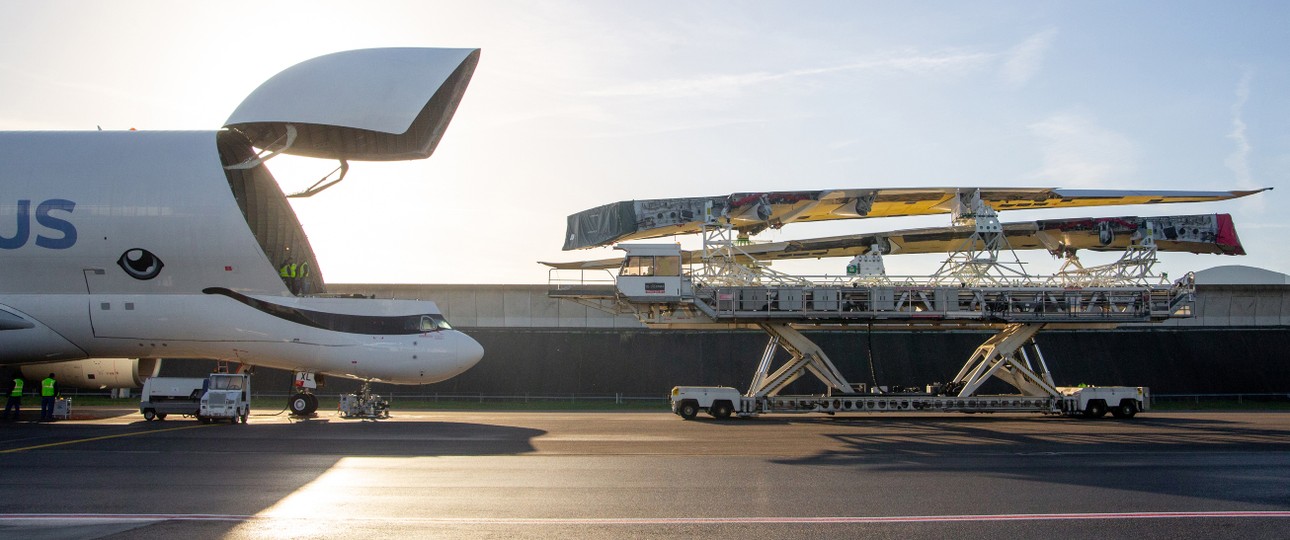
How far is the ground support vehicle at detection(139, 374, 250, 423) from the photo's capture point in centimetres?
3034

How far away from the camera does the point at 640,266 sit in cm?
3375

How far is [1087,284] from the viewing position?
120ft

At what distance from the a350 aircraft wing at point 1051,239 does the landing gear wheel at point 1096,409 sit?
6243 mm

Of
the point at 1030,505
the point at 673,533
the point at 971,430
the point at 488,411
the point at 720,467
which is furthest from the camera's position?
the point at 488,411

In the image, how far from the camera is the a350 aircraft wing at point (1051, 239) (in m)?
36.2

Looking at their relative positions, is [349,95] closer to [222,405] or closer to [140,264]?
[140,264]

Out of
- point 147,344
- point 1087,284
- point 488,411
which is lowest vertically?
point 488,411

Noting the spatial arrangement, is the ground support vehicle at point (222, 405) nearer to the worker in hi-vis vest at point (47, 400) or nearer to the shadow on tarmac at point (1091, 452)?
the worker in hi-vis vest at point (47, 400)

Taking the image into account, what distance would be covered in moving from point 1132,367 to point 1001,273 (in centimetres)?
2244

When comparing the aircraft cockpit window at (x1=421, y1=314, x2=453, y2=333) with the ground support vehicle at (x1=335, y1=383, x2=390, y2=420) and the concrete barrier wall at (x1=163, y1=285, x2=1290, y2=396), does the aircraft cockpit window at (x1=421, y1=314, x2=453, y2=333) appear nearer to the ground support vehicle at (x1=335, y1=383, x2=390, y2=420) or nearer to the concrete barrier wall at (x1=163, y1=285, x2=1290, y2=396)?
the ground support vehicle at (x1=335, y1=383, x2=390, y2=420)

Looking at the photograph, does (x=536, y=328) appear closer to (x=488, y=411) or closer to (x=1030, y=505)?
(x=488, y=411)

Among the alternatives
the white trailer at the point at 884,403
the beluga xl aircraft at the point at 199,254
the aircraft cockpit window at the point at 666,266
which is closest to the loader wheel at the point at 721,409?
the white trailer at the point at 884,403

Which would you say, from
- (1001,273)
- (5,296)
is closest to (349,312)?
(5,296)

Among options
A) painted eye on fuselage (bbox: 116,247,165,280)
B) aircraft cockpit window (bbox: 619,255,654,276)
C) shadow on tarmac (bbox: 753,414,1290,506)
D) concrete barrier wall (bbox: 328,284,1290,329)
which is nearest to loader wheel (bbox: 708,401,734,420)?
shadow on tarmac (bbox: 753,414,1290,506)
